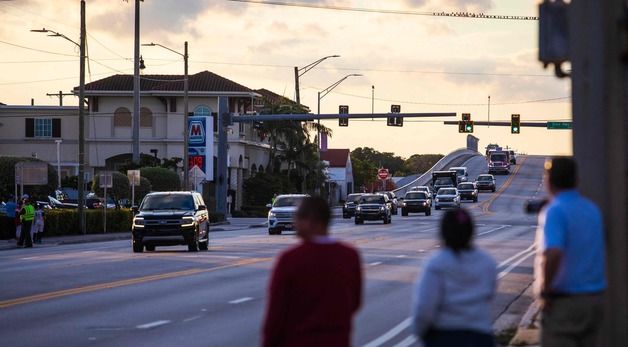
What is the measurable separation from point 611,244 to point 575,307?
3.64 feet

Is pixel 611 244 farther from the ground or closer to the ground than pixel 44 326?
farther from the ground

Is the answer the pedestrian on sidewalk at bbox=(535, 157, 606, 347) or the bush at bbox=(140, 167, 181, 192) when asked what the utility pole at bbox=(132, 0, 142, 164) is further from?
the pedestrian on sidewalk at bbox=(535, 157, 606, 347)

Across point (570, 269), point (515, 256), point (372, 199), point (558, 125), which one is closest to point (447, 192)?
point (558, 125)

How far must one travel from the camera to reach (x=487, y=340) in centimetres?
796

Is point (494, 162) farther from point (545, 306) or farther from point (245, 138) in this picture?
point (545, 306)

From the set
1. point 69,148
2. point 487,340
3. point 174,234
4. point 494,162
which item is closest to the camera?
point 487,340

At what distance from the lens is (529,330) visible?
16531 mm

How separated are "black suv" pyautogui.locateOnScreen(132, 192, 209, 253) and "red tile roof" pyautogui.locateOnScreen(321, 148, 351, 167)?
117932 millimetres

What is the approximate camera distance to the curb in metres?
15.2

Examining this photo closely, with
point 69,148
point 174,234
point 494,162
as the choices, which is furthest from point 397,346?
point 494,162

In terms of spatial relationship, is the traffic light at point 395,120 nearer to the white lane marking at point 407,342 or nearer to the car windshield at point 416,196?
the car windshield at point 416,196

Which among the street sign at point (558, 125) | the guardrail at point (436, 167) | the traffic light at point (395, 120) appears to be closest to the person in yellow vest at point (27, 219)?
the traffic light at point (395, 120)

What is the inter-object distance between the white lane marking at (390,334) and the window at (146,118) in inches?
3219

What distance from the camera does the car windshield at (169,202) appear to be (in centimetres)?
3906
